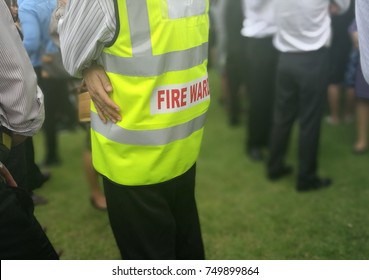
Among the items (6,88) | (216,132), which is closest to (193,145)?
(6,88)

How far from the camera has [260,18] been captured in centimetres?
344

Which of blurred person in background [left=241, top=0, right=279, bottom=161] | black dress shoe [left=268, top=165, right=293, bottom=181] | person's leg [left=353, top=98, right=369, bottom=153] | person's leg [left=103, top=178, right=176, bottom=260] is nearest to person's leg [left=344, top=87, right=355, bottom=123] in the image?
person's leg [left=353, top=98, right=369, bottom=153]

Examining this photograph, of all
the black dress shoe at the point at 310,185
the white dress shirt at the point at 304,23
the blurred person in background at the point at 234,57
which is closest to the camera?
the white dress shirt at the point at 304,23

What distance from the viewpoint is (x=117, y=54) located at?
1.52 meters

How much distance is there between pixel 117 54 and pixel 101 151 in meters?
0.35

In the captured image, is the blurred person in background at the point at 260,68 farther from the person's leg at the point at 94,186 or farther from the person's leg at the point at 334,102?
the person's leg at the point at 94,186

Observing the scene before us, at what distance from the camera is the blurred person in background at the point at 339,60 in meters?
3.95

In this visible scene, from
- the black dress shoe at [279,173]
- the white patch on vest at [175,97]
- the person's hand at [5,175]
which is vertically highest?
the white patch on vest at [175,97]

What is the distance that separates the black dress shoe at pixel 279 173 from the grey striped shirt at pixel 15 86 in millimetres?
2146

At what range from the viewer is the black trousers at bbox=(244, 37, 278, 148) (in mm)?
3656

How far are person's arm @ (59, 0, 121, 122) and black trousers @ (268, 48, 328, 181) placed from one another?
180 centimetres

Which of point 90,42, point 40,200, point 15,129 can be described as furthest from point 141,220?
point 40,200

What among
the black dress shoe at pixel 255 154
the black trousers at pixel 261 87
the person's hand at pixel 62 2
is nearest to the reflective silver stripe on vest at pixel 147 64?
the person's hand at pixel 62 2

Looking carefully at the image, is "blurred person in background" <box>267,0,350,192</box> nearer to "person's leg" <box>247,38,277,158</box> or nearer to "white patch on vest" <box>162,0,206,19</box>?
"person's leg" <box>247,38,277,158</box>
